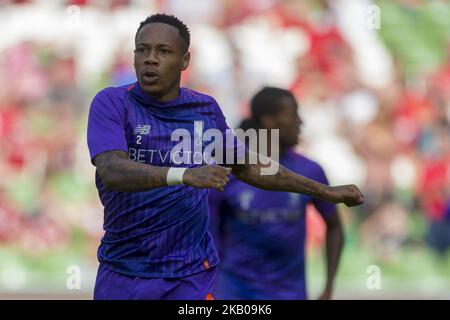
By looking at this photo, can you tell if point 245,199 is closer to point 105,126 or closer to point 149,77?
point 149,77

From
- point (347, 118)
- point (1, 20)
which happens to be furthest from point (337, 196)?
point (1, 20)

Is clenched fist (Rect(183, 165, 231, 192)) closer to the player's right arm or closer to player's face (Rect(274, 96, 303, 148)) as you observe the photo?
the player's right arm

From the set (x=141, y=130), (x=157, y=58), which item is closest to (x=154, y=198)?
(x=141, y=130)

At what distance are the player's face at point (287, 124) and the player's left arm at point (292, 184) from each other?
2.08 m

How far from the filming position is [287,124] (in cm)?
743

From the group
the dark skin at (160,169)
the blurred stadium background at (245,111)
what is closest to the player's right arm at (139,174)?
the dark skin at (160,169)

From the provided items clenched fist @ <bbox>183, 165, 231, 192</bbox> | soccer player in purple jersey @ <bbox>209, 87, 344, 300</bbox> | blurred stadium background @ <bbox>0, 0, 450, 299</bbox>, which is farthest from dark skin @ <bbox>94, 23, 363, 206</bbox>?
blurred stadium background @ <bbox>0, 0, 450, 299</bbox>

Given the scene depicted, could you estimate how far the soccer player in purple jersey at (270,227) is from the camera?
289 inches

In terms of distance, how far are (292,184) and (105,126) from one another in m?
1.12

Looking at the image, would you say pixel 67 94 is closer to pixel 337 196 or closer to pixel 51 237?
pixel 51 237

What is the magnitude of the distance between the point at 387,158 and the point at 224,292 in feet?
21.8

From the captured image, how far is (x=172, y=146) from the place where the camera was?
500 centimetres
